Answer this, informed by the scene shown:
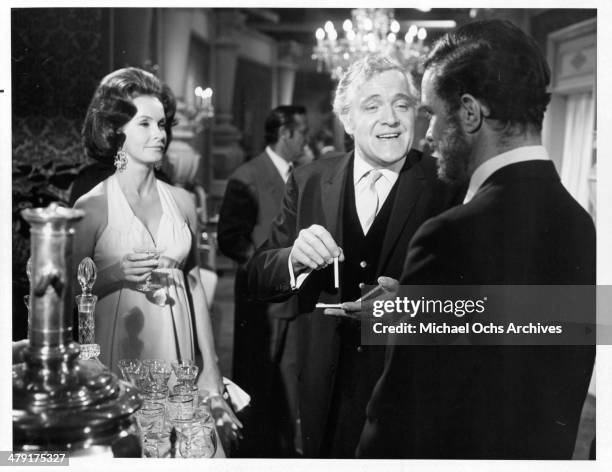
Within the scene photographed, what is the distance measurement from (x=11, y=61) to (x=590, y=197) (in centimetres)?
184

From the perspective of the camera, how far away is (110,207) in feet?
7.95

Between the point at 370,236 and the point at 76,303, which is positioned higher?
the point at 370,236

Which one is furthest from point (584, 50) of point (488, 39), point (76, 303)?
point (76, 303)

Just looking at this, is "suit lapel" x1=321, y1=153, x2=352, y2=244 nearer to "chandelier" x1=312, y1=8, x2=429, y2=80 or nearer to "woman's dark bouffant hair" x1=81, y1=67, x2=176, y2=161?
"chandelier" x1=312, y1=8, x2=429, y2=80

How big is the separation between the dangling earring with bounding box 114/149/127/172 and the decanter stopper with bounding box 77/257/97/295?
30cm

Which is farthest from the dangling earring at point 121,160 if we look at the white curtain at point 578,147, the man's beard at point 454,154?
the white curtain at point 578,147

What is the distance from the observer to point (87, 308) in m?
2.28

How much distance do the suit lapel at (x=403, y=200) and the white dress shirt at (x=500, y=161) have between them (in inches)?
5.8

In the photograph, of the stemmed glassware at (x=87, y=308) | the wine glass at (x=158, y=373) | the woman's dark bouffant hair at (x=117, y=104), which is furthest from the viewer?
the woman's dark bouffant hair at (x=117, y=104)

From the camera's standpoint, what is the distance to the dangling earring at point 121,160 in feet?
7.94

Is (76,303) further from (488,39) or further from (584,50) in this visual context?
(584,50)

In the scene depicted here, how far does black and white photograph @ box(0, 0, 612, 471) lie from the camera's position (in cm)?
232

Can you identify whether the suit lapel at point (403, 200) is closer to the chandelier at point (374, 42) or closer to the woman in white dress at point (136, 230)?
the chandelier at point (374, 42)

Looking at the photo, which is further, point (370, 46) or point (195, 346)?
point (195, 346)
